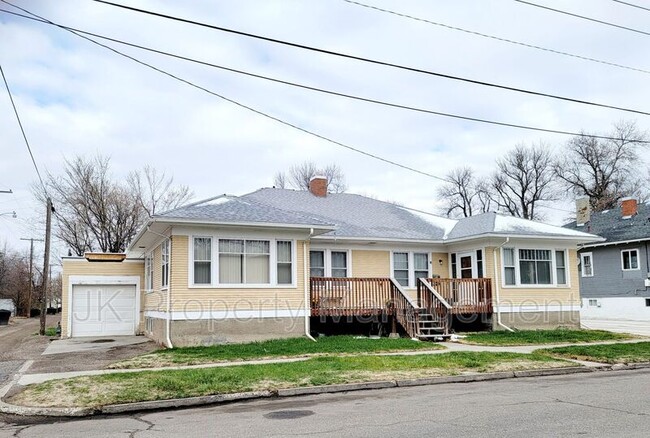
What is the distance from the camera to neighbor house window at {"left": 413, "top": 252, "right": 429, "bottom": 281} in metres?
22.8

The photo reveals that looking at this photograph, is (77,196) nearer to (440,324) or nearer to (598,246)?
(440,324)

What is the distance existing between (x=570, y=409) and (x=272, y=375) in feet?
17.9

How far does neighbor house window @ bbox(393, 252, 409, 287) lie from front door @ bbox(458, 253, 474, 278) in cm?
214

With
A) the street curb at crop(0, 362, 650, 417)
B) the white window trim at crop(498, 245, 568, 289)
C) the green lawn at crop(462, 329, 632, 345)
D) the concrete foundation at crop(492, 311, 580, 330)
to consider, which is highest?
the white window trim at crop(498, 245, 568, 289)

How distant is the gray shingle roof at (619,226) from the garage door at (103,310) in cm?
2624

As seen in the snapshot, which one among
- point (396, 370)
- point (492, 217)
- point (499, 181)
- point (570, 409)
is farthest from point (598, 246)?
point (570, 409)

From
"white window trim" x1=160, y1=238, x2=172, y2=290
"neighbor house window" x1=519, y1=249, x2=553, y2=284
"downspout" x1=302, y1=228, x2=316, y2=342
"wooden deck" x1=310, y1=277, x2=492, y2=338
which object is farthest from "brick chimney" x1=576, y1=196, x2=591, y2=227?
"white window trim" x1=160, y1=238, x2=172, y2=290

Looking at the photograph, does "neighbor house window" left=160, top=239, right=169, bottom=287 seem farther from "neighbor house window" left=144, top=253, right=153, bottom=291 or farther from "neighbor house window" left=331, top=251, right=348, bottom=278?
"neighbor house window" left=331, top=251, right=348, bottom=278

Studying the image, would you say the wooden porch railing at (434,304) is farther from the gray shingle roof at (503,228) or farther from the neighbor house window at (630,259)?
the neighbor house window at (630,259)

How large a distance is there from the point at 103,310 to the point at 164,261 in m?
7.10

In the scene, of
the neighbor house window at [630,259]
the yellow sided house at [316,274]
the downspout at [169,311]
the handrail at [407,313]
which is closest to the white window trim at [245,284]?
the yellow sided house at [316,274]

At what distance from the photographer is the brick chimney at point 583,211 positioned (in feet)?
125

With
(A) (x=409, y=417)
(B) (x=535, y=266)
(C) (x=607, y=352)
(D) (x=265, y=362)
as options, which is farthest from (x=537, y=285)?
(A) (x=409, y=417)

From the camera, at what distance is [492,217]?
22.7 m
